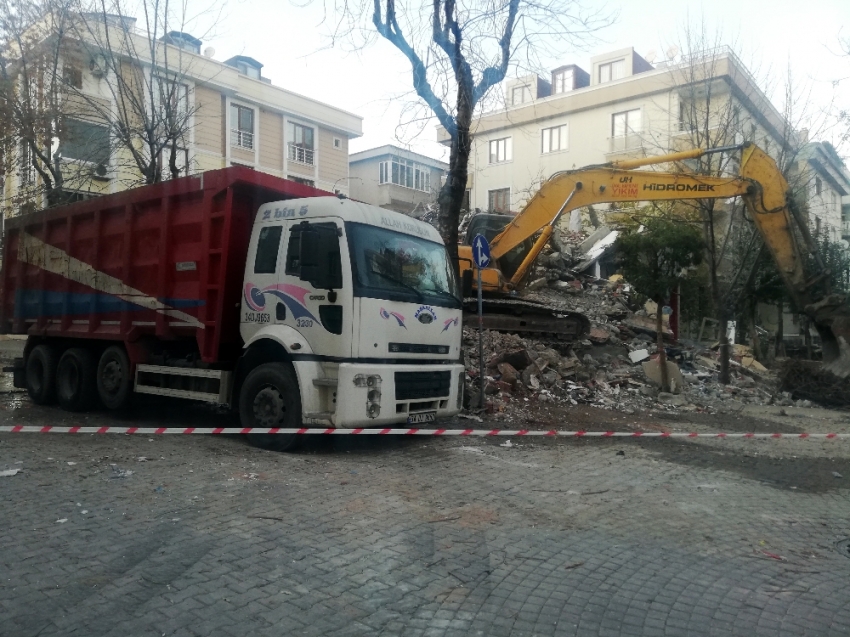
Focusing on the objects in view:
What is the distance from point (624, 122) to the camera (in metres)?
34.3

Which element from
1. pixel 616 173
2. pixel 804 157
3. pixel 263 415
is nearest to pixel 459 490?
pixel 263 415

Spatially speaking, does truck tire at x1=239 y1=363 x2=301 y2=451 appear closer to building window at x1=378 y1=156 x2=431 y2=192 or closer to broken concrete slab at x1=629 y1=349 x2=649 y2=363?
broken concrete slab at x1=629 y1=349 x2=649 y2=363

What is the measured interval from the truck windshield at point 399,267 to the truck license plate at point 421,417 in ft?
4.32

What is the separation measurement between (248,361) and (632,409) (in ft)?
23.2

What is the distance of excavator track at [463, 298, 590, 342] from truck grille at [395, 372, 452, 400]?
18.2ft

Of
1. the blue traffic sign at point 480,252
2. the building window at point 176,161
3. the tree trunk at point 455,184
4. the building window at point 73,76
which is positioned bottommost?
the blue traffic sign at point 480,252

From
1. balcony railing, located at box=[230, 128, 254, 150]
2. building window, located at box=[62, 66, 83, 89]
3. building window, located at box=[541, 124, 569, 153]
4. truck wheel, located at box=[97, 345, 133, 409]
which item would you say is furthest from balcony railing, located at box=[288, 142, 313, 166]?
truck wheel, located at box=[97, 345, 133, 409]

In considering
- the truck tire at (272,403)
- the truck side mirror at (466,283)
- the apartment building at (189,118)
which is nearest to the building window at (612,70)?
the apartment building at (189,118)

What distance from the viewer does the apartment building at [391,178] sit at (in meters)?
38.7

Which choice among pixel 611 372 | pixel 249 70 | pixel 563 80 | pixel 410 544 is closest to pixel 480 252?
pixel 611 372

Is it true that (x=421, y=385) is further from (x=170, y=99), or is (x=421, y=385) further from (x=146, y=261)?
(x=170, y=99)

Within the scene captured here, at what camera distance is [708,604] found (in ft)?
13.6

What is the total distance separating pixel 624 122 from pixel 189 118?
22.8 meters

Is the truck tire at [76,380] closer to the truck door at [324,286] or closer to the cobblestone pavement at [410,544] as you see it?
the cobblestone pavement at [410,544]
